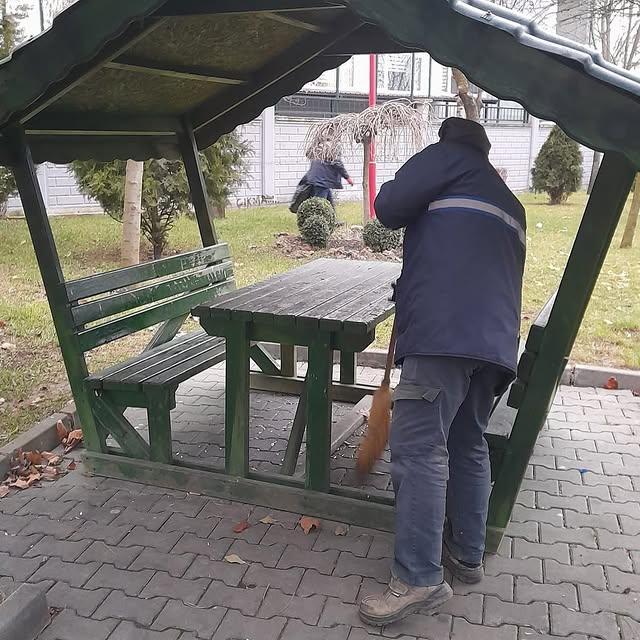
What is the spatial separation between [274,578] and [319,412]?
30.2 inches

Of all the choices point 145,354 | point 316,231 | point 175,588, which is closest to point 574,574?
point 175,588

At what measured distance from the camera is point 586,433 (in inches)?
183

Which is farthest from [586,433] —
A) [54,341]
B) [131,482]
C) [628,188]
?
[54,341]

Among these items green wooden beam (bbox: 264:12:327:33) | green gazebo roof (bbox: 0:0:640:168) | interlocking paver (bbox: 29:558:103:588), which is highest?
green wooden beam (bbox: 264:12:327:33)

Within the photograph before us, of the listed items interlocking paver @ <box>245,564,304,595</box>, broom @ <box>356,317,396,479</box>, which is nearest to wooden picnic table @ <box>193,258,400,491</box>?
broom @ <box>356,317,396,479</box>

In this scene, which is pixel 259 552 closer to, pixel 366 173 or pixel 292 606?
pixel 292 606

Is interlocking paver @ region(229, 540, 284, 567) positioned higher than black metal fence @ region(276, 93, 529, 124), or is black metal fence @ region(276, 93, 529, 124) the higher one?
black metal fence @ region(276, 93, 529, 124)

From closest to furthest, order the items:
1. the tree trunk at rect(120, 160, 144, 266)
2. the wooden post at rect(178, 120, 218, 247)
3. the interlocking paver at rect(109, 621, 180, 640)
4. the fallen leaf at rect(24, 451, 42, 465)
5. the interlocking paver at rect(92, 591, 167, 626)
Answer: the interlocking paver at rect(109, 621, 180, 640) → the interlocking paver at rect(92, 591, 167, 626) → the fallen leaf at rect(24, 451, 42, 465) → the wooden post at rect(178, 120, 218, 247) → the tree trunk at rect(120, 160, 144, 266)

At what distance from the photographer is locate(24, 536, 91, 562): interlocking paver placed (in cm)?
325

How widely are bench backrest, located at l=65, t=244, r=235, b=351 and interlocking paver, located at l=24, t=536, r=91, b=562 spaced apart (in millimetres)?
934

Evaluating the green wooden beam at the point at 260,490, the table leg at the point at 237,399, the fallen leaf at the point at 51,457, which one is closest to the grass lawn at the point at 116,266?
the fallen leaf at the point at 51,457

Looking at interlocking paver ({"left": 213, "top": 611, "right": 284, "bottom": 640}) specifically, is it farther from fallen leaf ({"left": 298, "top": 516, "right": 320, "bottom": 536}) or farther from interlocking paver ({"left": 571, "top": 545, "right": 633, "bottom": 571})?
interlocking paver ({"left": 571, "top": 545, "right": 633, "bottom": 571})

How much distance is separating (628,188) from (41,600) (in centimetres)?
259

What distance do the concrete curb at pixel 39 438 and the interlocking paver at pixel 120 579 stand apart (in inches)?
44.2
